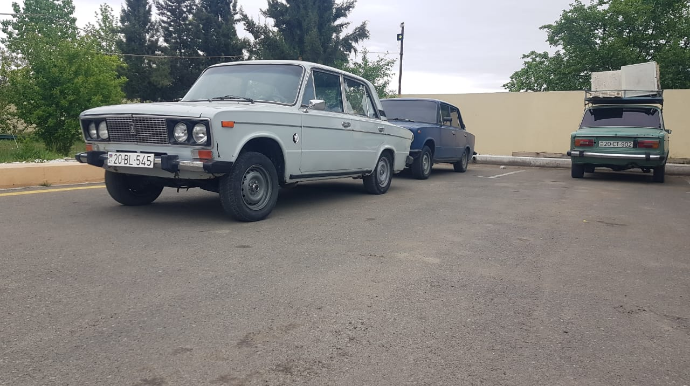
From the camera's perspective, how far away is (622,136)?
1085cm

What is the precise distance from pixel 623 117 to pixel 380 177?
6.91 meters

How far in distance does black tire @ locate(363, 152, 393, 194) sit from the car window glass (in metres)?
2.03

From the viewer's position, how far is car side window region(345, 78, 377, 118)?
7270 mm

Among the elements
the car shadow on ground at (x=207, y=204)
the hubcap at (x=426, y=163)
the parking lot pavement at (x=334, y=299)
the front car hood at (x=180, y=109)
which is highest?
the front car hood at (x=180, y=109)

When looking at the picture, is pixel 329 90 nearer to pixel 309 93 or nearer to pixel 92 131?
pixel 309 93

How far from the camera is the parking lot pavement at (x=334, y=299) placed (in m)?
2.28

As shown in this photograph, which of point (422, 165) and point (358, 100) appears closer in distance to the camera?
point (358, 100)

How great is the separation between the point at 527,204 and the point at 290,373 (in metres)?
6.10

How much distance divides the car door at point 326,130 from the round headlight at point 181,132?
1496mm

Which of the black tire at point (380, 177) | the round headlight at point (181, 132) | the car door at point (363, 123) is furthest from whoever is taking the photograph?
the black tire at point (380, 177)

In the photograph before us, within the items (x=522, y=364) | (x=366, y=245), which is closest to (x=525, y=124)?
(x=366, y=245)

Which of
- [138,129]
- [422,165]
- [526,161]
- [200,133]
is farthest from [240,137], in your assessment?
[526,161]

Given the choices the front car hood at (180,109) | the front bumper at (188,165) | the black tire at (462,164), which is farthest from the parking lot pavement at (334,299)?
the black tire at (462,164)

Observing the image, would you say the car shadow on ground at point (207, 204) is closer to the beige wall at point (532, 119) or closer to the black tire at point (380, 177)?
the black tire at point (380, 177)
